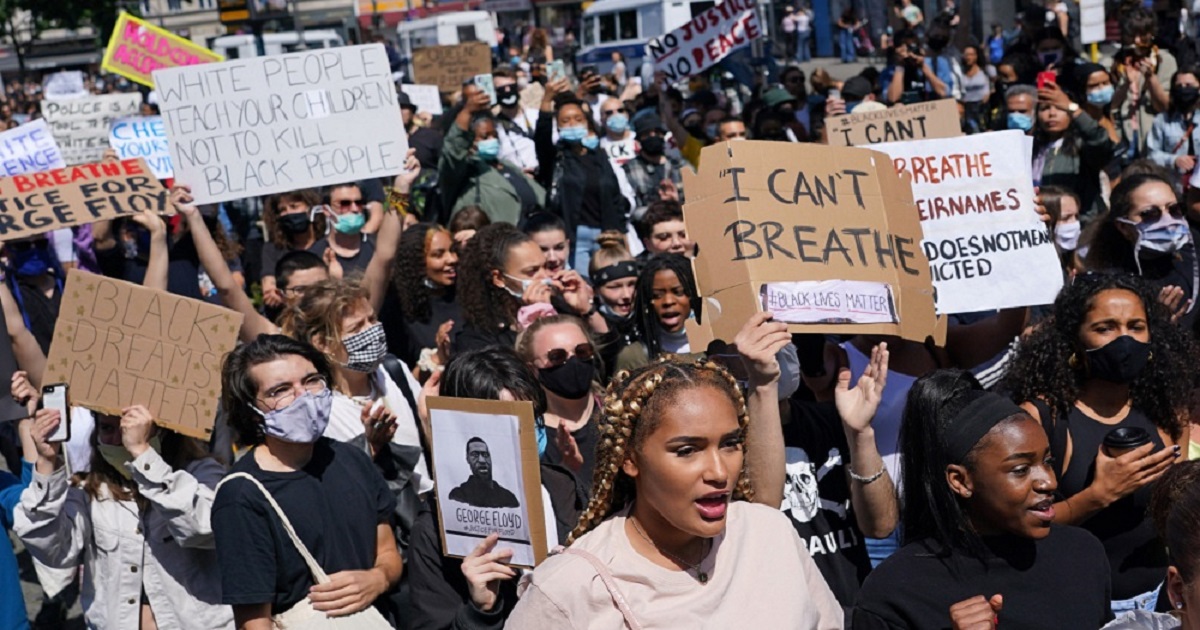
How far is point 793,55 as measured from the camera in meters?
32.0

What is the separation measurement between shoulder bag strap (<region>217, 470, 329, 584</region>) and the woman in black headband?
1560mm

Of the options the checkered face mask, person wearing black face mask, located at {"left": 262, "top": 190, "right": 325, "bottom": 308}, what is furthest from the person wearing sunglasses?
person wearing black face mask, located at {"left": 262, "top": 190, "right": 325, "bottom": 308}

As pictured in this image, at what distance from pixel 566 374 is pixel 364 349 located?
86cm

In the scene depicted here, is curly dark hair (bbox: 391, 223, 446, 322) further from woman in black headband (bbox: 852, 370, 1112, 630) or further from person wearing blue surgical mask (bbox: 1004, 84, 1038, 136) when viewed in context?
person wearing blue surgical mask (bbox: 1004, 84, 1038, 136)

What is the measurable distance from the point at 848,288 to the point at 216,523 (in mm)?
1982

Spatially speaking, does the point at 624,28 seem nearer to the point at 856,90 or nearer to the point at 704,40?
the point at 856,90

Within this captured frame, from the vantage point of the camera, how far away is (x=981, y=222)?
5410mm

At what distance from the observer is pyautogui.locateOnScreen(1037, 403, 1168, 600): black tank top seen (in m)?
4.05

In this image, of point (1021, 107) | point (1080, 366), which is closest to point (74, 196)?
point (1080, 366)

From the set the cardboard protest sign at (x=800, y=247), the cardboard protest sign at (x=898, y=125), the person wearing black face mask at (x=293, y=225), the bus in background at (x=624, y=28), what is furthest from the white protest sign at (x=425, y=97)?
the bus in background at (x=624, y=28)

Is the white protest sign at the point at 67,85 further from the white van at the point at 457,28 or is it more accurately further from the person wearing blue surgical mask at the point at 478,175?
the person wearing blue surgical mask at the point at 478,175

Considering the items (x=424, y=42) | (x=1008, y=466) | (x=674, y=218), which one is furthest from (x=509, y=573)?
(x=424, y=42)

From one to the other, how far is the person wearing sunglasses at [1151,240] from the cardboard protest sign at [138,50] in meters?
7.91

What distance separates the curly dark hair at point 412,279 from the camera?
703 centimetres
